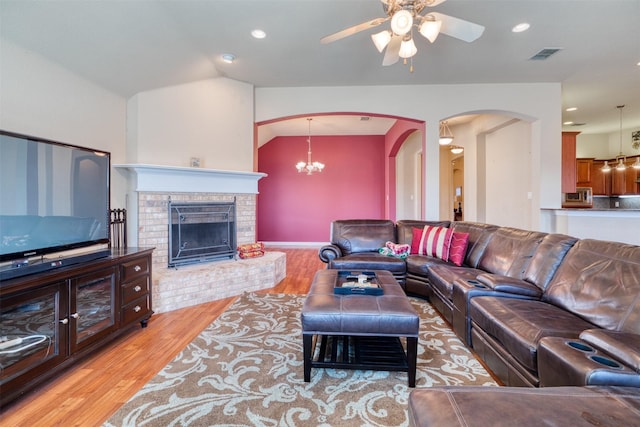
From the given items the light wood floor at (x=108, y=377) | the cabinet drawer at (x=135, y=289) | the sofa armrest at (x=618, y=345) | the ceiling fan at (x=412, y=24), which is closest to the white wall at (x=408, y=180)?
the ceiling fan at (x=412, y=24)

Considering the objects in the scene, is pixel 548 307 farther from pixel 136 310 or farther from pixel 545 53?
pixel 545 53

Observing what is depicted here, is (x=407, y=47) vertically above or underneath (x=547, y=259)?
above

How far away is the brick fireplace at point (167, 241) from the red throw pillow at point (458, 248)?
2355 millimetres

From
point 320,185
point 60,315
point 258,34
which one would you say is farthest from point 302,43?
point 320,185

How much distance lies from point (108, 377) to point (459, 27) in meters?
3.57

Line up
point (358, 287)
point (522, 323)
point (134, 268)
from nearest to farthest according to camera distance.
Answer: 1. point (522, 323)
2. point (358, 287)
3. point (134, 268)

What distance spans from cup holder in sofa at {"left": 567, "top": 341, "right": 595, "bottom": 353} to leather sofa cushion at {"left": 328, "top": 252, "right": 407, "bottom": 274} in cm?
227

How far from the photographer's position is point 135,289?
8.69 ft

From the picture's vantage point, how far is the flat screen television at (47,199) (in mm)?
1827

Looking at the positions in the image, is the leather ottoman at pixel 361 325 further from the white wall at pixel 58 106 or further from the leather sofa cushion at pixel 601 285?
the white wall at pixel 58 106

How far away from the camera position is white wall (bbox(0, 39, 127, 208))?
225 cm

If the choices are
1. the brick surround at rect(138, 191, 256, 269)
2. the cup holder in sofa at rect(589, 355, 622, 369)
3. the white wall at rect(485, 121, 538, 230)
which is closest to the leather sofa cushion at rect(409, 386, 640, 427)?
the cup holder in sofa at rect(589, 355, 622, 369)

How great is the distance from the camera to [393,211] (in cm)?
754

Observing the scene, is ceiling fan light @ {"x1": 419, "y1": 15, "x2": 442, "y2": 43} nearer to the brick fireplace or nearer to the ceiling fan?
the ceiling fan
